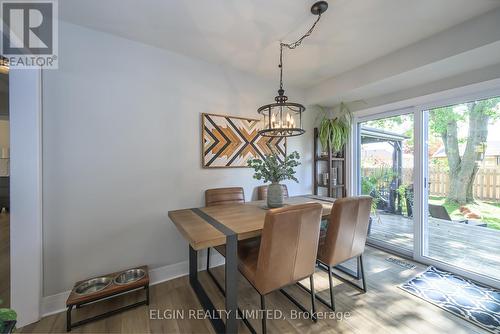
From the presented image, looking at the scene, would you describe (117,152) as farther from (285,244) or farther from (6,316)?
(285,244)

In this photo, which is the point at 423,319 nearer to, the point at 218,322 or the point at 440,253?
the point at 440,253

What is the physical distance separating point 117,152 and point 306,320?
93.2 inches

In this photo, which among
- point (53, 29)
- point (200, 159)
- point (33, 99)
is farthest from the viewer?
point (200, 159)

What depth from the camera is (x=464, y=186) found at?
237 cm

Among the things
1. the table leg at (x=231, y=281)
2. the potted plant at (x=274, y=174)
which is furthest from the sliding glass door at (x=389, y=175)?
the table leg at (x=231, y=281)

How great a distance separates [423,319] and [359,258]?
0.61 m

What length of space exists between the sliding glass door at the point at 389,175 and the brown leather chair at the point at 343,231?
147 centimetres

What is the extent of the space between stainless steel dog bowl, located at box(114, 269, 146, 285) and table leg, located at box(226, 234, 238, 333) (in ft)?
3.29

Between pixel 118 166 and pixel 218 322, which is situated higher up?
pixel 118 166

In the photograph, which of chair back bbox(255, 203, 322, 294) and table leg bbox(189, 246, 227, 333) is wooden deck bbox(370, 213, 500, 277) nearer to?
chair back bbox(255, 203, 322, 294)

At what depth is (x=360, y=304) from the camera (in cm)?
186

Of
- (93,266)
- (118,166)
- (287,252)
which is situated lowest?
(93,266)

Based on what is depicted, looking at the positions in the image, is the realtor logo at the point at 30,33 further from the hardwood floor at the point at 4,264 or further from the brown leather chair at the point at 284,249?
the brown leather chair at the point at 284,249

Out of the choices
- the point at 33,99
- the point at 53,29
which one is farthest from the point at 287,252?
the point at 53,29
